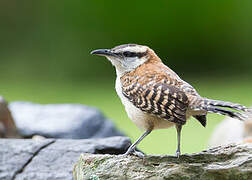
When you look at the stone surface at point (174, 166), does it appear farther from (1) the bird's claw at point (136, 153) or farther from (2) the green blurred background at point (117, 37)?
(2) the green blurred background at point (117, 37)

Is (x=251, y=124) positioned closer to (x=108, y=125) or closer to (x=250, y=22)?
(x=108, y=125)

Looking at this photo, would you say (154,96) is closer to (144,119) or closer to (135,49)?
(144,119)

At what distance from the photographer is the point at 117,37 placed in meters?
14.1

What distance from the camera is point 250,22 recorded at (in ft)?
47.8

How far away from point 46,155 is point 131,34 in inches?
345

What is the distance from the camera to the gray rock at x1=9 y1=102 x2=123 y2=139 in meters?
7.53

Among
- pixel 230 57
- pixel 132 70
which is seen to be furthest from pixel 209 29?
pixel 132 70

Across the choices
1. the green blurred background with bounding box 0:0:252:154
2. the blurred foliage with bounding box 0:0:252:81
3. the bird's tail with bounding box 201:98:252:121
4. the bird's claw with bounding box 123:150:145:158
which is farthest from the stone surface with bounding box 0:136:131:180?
the blurred foliage with bounding box 0:0:252:81

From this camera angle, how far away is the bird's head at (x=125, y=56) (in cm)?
509

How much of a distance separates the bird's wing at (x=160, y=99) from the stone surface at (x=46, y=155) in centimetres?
95

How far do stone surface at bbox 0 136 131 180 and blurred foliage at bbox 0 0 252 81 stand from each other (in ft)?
27.2

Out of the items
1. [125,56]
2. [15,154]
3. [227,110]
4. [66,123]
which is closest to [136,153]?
[227,110]

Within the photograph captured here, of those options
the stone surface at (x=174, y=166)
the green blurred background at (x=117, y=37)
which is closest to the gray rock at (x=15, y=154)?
the stone surface at (x=174, y=166)

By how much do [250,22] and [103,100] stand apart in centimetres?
423
